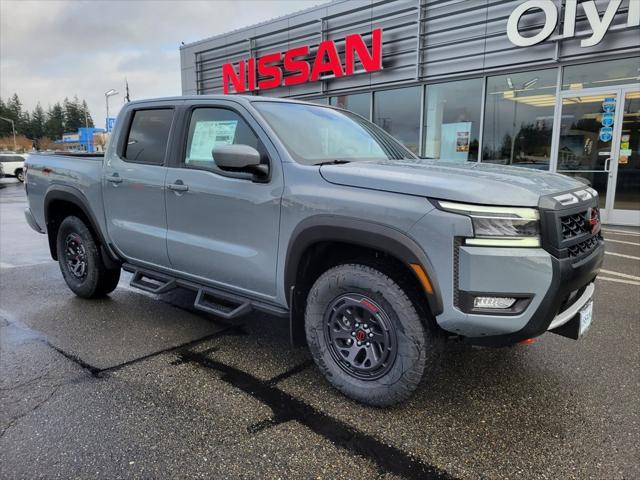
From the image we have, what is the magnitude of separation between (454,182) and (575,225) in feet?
2.44

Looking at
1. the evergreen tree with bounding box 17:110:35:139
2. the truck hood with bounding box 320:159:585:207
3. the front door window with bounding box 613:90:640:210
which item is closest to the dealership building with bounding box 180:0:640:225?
the front door window with bounding box 613:90:640:210

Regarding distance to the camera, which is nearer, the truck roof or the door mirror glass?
the door mirror glass

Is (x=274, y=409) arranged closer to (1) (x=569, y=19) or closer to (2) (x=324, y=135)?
(2) (x=324, y=135)

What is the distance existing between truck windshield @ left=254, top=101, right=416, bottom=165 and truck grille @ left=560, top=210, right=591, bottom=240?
139 centimetres

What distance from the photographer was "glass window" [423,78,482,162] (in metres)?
11.4

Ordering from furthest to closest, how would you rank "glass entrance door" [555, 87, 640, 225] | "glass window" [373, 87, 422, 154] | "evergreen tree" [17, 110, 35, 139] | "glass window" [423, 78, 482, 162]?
1. "evergreen tree" [17, 110, 35, 139]
2. "glass window" [373, 87, 422, 154]
3. "glass window" [423, 78, 482, 162]
4. "glass entrance door" [555, 87, 640, 225]

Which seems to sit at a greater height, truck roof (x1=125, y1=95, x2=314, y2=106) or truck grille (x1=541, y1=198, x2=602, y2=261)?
truck roof (x1=125, y1=95, x2=314, y2=106)

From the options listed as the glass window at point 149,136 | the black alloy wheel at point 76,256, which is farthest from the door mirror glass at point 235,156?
the black alloy wheel at point 76,256

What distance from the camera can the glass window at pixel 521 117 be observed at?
34.3 ft

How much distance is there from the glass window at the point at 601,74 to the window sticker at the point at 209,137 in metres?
9.28

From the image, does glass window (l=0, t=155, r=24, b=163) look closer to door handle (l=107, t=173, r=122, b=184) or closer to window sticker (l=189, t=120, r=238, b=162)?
door handle (l=107, t=173, r=122, b=184)

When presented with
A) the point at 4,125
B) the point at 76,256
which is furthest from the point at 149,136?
the point at 4,125

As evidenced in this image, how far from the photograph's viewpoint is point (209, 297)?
375 cm

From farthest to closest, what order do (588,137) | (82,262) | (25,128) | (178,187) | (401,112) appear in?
(25,128), (401,112), (588,137), (82,262), (178,187)
